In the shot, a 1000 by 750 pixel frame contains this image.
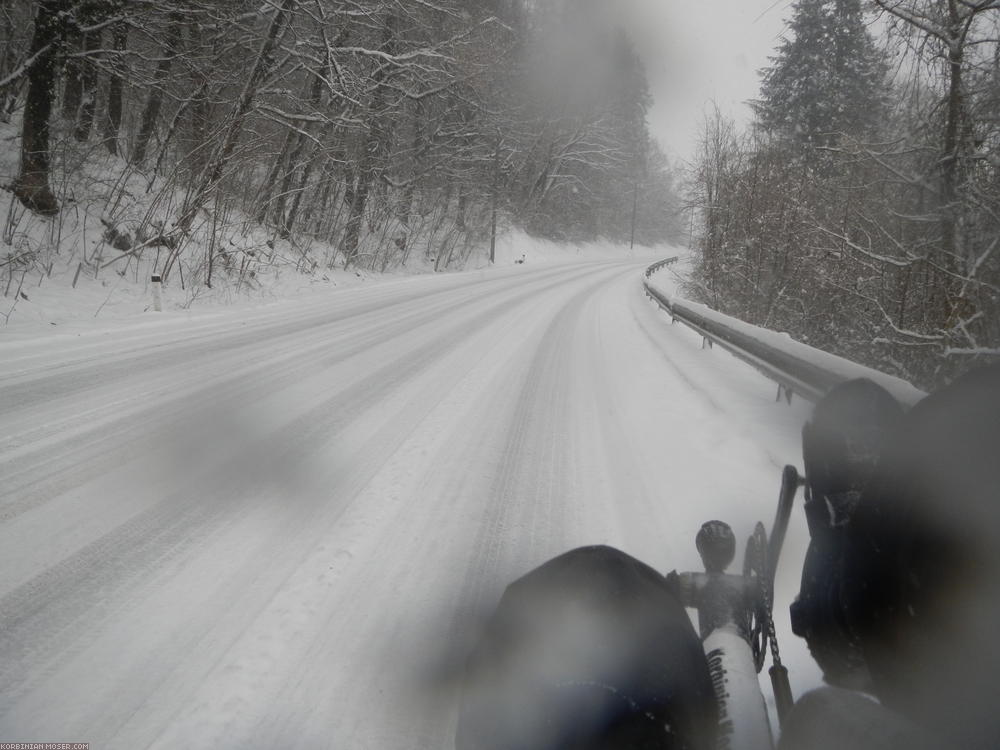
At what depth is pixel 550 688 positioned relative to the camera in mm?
859

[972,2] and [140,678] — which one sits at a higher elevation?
[972,2]

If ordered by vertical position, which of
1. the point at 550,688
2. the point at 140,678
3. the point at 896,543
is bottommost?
the point at 140,678

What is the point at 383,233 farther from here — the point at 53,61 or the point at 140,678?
the point at 140,678

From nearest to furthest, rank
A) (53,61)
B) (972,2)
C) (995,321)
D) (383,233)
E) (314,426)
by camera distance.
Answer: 1. (314,426)
2. (972,2)
3. (995,321)
4. (53,61)
5. (383,233)

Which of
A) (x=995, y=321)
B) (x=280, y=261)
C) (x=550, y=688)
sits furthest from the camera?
(x=280, y=261)

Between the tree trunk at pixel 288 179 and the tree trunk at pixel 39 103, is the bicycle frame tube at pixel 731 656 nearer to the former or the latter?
the tree trunk at pixel 39 103

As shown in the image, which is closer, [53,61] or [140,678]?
[140,678]

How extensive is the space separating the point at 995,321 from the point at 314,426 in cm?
813

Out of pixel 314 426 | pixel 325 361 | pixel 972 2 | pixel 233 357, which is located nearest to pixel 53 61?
pixel 233 357

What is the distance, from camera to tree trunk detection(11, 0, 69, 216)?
28.2 feet

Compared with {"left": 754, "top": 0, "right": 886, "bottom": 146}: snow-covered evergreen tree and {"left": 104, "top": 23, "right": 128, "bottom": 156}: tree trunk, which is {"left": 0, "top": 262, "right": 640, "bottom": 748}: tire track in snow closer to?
{"left": 104, "top": 23, "right": 128, "bottom": 156}: tree trunk

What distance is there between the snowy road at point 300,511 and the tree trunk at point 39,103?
486 cm

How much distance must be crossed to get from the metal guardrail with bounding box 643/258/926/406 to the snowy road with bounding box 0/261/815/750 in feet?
1.46

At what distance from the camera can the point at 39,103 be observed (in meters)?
8.66
